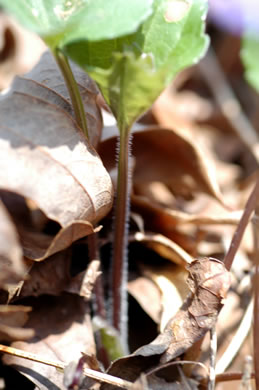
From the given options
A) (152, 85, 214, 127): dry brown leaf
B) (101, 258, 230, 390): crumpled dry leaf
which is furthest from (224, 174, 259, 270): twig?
(152, 85, 214, 127): dry brown leaf

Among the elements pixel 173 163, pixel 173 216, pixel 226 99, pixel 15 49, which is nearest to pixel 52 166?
pixel 173 216

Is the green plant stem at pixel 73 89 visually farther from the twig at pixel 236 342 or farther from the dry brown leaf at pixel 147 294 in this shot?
the twig at pixel 236 342

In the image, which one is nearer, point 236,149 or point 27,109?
point 27,109

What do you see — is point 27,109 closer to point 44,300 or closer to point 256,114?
point 44,300

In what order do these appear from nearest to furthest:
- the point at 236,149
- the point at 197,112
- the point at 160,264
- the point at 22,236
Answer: the point at 22,236 → the point at 160,264 → the point at 236,149 → the point at 197,112

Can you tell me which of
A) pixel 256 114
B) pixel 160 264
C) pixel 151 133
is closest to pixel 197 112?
pixel 256 114

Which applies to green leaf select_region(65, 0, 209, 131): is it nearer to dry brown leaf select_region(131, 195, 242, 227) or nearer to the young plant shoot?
the young plant shoot

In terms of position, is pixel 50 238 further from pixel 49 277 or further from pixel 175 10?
pixel 175 10
